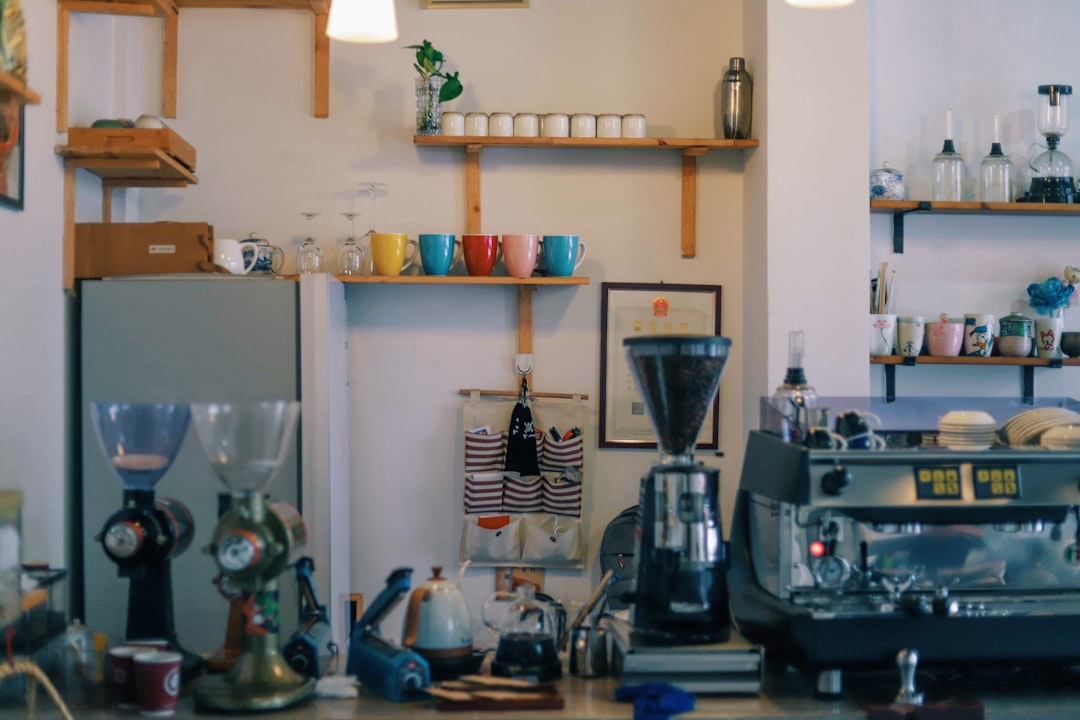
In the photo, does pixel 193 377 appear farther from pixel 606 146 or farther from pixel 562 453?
pixel 606 146

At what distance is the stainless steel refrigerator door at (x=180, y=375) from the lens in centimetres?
304

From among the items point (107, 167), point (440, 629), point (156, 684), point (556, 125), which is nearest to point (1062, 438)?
point (440, 629)

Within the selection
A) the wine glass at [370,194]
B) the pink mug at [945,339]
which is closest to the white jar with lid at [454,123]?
the wine glass at [370,194]

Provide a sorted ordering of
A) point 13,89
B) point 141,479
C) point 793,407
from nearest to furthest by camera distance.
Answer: point 13,89 < point 141,479 < point 793,407

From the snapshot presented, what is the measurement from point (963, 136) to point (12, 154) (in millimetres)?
3025

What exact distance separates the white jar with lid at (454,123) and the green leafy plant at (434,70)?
0.20 feet

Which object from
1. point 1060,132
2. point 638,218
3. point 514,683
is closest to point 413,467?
point 638,218

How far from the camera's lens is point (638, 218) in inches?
152

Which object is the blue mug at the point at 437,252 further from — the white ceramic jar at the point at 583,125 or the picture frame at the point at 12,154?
the picture frame at the point at 12,154

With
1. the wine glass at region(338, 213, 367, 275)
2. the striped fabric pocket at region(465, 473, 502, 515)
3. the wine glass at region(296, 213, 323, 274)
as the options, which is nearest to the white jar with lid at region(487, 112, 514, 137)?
the wine glass at region(338, 213, 367, 275)

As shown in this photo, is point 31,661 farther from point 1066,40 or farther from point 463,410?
point 1066,40

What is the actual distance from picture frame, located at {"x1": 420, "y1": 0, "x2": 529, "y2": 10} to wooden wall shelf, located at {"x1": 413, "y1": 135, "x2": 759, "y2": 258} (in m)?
0.49

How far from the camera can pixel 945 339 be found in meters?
Answer: 3.68

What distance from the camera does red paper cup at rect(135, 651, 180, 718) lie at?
74.5 inches
